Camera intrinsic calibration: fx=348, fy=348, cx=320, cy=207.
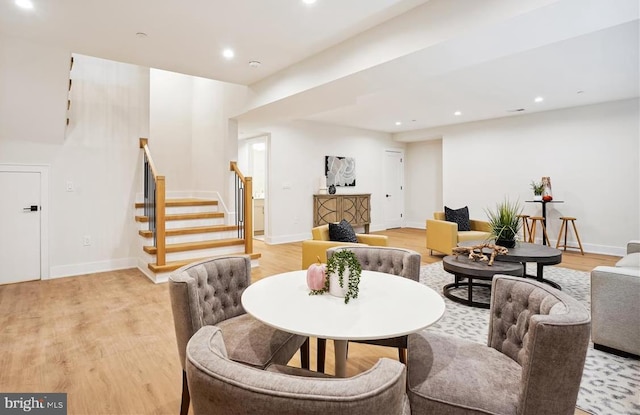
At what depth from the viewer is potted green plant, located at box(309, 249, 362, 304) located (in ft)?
5.22

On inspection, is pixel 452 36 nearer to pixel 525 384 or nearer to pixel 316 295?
pixel 316 295

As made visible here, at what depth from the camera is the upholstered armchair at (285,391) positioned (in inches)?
28.7

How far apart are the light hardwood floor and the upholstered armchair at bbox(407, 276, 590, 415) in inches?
32.6

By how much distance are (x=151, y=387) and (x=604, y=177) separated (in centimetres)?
731

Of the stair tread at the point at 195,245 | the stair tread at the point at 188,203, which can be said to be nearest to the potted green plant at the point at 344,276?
the stair tread at the point at 195,245

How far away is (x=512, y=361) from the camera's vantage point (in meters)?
1.52

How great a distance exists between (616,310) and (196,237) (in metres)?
4.71

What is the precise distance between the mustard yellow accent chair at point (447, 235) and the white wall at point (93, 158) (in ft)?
15.2

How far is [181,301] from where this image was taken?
1660 mm

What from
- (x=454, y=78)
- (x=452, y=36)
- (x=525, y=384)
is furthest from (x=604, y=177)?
(x=525, y=384)

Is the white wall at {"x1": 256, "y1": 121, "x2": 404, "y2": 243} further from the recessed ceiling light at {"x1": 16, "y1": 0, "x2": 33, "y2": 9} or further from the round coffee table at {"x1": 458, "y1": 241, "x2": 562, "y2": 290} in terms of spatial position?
the recessed ceiling light at {"x1": 16, "y1": 0, "x2": 33, "y2": 9}

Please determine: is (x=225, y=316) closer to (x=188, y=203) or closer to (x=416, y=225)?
(x=188, y=203)

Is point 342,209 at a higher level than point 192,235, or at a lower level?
higher

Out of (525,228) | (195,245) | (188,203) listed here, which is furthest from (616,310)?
(188,203)
